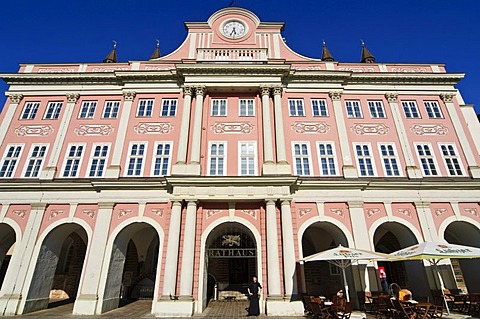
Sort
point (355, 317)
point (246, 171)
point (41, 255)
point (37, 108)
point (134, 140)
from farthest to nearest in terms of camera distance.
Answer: point (37, 108)
point (134, 140)
point (246, 171)
point (41, 255)
point (355, 317)

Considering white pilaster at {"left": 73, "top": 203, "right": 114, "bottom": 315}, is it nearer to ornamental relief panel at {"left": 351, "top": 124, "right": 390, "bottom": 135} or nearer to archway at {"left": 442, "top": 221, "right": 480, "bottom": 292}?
ornamental relief panel at {"left": 351, "top": 124, "right": 390, "bottom": 135}

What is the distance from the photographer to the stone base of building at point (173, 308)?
43.2 feet

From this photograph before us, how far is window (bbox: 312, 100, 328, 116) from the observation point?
63.0ft

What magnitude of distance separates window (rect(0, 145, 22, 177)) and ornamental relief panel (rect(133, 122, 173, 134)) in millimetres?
7742

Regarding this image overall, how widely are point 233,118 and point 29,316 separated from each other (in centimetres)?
1545

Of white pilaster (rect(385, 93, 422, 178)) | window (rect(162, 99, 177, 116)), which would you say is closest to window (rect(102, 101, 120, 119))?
window (rect(162, 99, 177, 116))

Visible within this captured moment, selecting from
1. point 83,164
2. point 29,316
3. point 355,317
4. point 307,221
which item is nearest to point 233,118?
point 307,221

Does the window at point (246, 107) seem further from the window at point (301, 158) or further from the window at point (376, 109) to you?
the window at point (376, 109)

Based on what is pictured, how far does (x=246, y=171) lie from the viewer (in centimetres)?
1683

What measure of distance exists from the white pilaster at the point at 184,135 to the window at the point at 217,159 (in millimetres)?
1652

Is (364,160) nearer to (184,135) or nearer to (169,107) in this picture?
(184,135)

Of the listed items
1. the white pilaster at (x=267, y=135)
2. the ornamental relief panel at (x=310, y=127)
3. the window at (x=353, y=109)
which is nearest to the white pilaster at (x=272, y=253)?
the white pilaster at (x=267, y=135)

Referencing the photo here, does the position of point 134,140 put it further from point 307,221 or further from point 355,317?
point 355,317

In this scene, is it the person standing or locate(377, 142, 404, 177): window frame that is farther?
locate(377, 142, 404, 177): window frame
